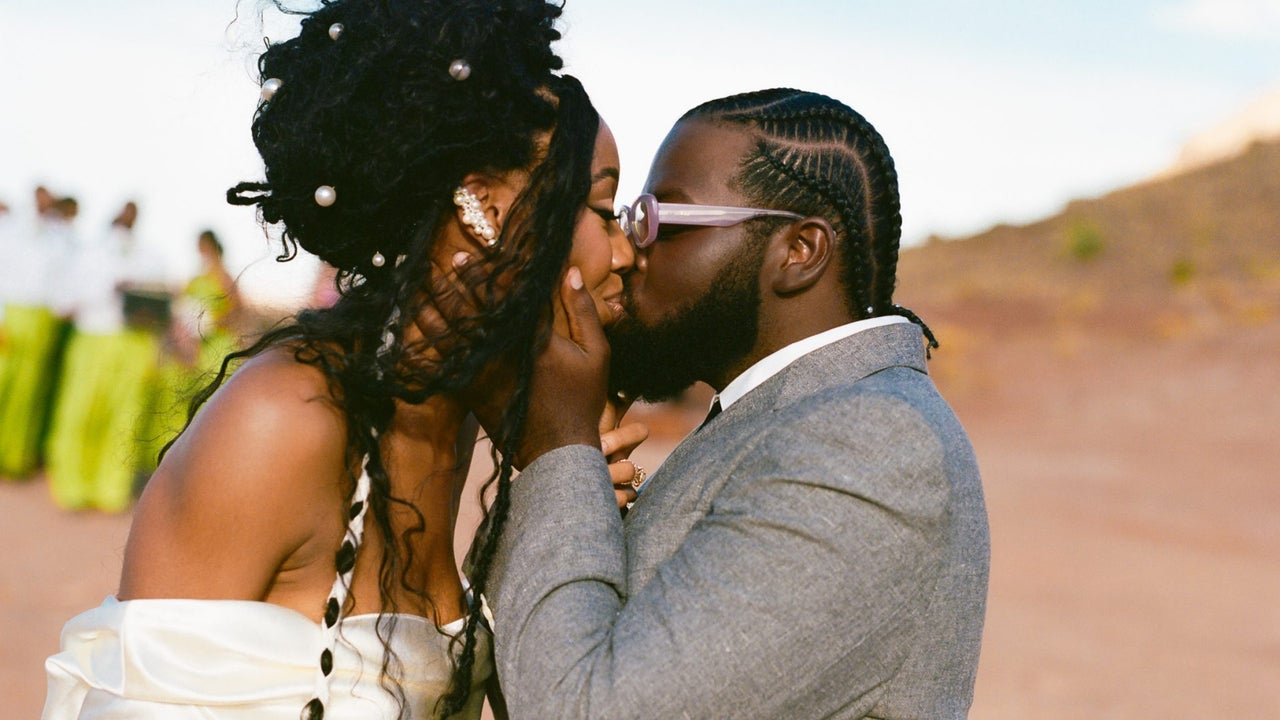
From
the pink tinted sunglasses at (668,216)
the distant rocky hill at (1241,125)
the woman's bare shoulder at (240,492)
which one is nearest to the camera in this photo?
the woman's bare shoulder at (240,492)

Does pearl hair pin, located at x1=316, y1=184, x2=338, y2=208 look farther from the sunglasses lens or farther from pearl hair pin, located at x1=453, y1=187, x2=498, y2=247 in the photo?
the sunglasses lens

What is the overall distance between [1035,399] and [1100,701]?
1492 centimetres

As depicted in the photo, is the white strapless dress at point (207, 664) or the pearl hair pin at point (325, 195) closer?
the white strapless dress at point (207, 664)

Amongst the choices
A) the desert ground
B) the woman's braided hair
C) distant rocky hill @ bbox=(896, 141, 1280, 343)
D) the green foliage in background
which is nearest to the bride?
the woman's braided hair

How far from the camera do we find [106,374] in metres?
11.9

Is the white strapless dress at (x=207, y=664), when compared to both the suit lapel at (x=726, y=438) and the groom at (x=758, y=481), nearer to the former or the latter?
the groom at (x=758, y=481)

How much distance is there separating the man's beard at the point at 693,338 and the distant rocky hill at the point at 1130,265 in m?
23.7

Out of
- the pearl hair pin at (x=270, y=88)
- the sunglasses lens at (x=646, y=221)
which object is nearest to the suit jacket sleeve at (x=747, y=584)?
the sunglasses lens at (x=646, y=221)

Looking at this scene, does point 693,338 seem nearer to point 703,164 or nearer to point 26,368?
point 703,164

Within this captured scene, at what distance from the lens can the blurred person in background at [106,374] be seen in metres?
11.6

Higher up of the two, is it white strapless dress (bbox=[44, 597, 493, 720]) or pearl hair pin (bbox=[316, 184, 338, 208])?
pearl hair pin (bbox=[316, 184, 338, 208])

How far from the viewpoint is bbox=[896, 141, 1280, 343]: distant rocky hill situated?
26719 millimetres

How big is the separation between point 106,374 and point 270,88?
33.9ft

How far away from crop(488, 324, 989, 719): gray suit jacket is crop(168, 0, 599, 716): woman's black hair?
260 millimetres
